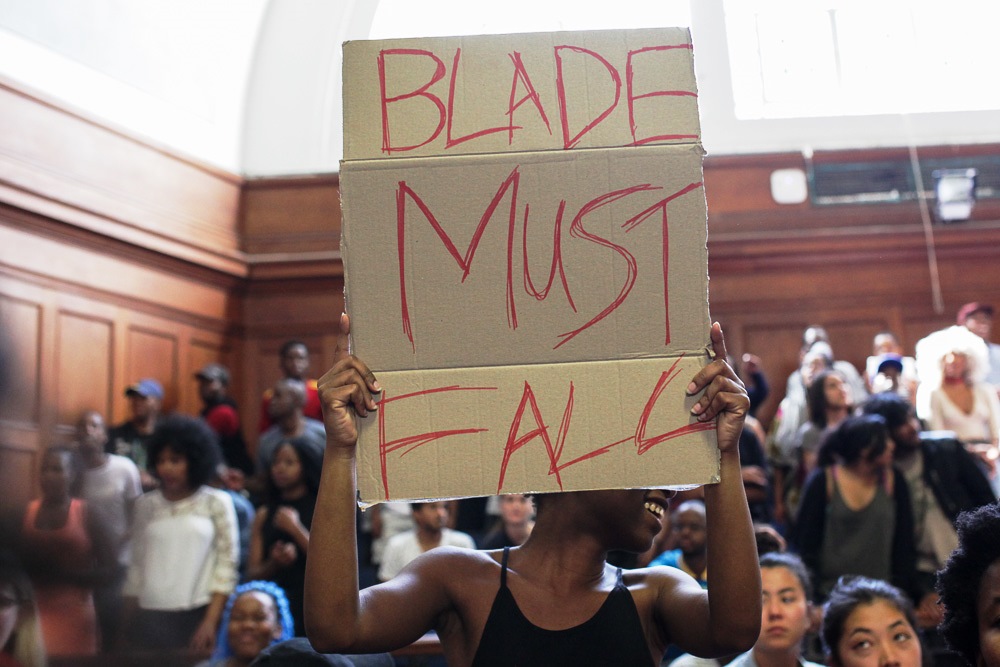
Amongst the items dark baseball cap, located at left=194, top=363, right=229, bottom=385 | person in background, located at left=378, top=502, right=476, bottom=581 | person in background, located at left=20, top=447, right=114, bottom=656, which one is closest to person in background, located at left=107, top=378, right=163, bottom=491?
dark baseball cap, located at left=194, top=363, right=229, bottom=385

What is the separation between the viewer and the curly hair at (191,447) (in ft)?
16.3

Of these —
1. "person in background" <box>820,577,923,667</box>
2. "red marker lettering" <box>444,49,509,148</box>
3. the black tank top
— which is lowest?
"person in background" <box>820,577,923,667</box>

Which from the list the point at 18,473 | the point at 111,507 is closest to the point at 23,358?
the point at 18,473

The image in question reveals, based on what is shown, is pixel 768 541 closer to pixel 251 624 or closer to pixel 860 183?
pixel 251 624

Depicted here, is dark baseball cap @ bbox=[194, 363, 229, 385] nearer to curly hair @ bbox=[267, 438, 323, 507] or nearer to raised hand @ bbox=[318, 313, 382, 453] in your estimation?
curly hair @ bbox=[267, 438, 323, 507]

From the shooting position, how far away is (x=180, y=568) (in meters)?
4.63

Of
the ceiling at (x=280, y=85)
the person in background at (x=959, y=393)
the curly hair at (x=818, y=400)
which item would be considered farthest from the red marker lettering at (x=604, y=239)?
the ceiling at (x=280, y=85)

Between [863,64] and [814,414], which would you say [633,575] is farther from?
[863,64]

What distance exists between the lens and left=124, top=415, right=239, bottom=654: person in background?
15.1ft

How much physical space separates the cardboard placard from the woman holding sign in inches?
2.1

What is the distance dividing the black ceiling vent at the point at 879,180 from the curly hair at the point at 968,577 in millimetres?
7442

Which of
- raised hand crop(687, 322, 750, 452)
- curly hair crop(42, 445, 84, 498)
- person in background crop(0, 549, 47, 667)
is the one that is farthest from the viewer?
curly hair crop(42, 445, 84, 498)

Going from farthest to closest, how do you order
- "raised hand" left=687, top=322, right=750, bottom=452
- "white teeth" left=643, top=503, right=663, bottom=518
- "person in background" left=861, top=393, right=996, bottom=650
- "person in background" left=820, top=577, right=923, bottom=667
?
1. "person in background" left=861, top=393, right=996, bottom=650
2. "person in background" left=820, top=577, right=923, bottom=667
3. "white teeth" left=643, top=503, right=663, bottom=518
4. "raised hand" left=687, top=322, right=750, bottom=452

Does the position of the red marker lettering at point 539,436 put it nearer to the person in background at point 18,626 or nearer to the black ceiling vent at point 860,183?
the person in background at point 18,626
